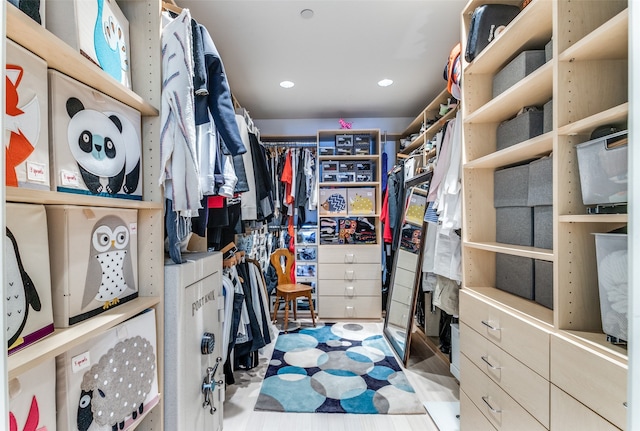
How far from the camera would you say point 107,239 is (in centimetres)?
88

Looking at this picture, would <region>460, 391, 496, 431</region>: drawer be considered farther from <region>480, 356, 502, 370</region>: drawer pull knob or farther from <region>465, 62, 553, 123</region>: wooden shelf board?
<region>465, 62, 553, 123</region>: wooden shelf board

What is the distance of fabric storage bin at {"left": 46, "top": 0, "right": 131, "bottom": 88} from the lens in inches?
29.9

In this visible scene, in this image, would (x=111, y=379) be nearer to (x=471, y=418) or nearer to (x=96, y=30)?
(x=96, y=30)

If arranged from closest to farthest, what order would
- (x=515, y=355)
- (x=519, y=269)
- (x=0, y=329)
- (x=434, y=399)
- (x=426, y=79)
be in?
(x=0, y=329)
(x=515, y=355)
(x=519, y=269)
(x=434, y=399)
(x=426, y=79)

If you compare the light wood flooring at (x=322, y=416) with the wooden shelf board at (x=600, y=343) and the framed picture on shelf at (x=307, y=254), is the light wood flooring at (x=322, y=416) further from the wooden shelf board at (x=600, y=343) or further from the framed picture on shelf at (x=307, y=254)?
the framed picture on shelf at (x=307, y=254)

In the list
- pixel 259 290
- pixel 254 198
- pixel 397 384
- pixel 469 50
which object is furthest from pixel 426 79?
pixel 397 384

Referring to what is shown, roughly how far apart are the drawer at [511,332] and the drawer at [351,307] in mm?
2033

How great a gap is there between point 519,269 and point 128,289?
1594mm

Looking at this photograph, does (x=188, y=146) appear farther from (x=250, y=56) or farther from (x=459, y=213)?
(x=250, y=56)

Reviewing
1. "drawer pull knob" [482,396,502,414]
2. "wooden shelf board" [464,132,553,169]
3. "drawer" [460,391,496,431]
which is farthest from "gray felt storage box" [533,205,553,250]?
"drawer" [460,391,496,431]

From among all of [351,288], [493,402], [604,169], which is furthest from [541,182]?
[351,288]

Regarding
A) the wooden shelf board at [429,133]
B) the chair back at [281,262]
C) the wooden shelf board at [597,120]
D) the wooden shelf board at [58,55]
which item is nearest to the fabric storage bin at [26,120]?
the wooden shelf board at [58,55]

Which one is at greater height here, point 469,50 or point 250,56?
point 250,56

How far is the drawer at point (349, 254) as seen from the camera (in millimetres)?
3439
